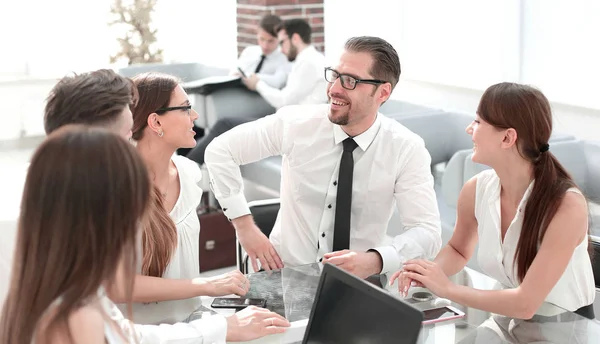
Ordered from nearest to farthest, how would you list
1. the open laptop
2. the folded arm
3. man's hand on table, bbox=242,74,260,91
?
the open laptop, the folded arm, man's hand on table, bbox=242,74,260,91

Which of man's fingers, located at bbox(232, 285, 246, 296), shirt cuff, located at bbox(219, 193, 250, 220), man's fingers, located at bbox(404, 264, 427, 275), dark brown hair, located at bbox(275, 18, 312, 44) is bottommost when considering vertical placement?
man's fingers, located at bbox(232, 285, 246, 296)


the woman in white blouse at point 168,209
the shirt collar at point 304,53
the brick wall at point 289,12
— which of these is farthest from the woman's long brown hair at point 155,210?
the brick wall at point 289,12

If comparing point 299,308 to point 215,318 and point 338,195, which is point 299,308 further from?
point 338,195

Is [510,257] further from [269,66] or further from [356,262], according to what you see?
[269,66]

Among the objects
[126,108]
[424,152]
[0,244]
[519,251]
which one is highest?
[126,108]

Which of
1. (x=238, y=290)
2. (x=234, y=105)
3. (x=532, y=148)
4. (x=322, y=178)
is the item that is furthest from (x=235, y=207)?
(x=234, y=105)

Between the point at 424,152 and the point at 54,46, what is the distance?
645cm

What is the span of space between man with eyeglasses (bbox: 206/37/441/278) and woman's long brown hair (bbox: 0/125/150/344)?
1.41m

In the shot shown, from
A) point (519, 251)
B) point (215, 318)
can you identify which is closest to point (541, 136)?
point (519, 251)

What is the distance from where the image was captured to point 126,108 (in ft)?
6.86

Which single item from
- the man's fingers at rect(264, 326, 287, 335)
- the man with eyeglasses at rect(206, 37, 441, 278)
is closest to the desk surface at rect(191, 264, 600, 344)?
the man's fingers at rect(264, 326, 287, 335)

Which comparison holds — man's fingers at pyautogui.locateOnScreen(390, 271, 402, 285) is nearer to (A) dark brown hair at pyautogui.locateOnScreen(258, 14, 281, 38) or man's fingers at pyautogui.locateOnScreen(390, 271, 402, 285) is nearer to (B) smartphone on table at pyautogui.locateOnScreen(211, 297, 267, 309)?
(B) smartphone on table at pyautogui.locateOnScreen(211, 297, 267, 309)

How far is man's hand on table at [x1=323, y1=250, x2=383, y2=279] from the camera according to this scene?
2469 millimetres

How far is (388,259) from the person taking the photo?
100 inches
